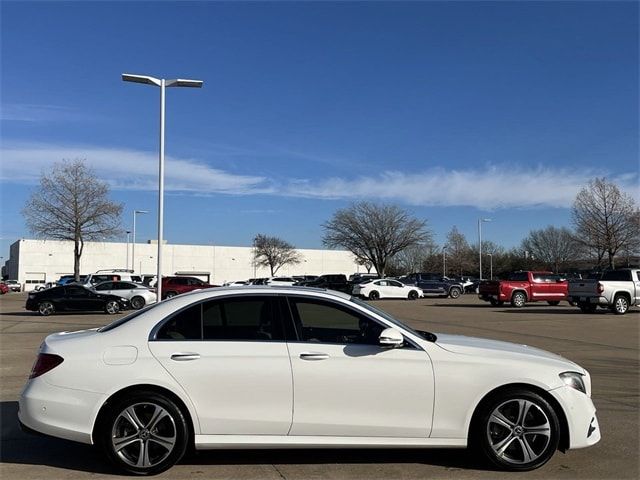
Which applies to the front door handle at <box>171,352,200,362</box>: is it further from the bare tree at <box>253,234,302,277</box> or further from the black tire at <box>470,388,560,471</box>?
the bare tree at <box>253,234,302,277</box>

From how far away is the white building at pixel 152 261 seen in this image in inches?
3533

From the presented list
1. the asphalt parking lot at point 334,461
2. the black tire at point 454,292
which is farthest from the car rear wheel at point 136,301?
the black tire at point 454,292

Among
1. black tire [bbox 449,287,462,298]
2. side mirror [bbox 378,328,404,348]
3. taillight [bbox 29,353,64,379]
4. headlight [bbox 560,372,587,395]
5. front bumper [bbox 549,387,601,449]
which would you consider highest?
side mirror [bbox 378,328,404,348]

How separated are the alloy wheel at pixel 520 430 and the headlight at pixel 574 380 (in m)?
0.35

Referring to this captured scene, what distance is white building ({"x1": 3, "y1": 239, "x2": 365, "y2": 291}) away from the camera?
294 feet

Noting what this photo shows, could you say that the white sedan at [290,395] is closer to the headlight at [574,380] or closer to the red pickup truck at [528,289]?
the headlight at [574,380]

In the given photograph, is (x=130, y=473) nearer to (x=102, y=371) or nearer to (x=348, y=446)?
(x=102, y=371)

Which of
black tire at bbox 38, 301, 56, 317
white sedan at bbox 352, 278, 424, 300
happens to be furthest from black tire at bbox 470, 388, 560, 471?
white sedan at bbox 352, 278, 424, 300

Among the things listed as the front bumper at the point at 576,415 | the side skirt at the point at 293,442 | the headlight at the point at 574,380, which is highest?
the headlight at the point at 574,380

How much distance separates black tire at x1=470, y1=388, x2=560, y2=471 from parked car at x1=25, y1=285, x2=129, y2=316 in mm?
23430

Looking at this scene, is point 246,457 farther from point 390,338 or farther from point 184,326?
point 390,338

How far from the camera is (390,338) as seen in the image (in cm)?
489

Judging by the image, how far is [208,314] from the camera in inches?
204

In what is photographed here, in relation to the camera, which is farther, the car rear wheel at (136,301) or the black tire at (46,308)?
the car rear wheel at (136,301)
